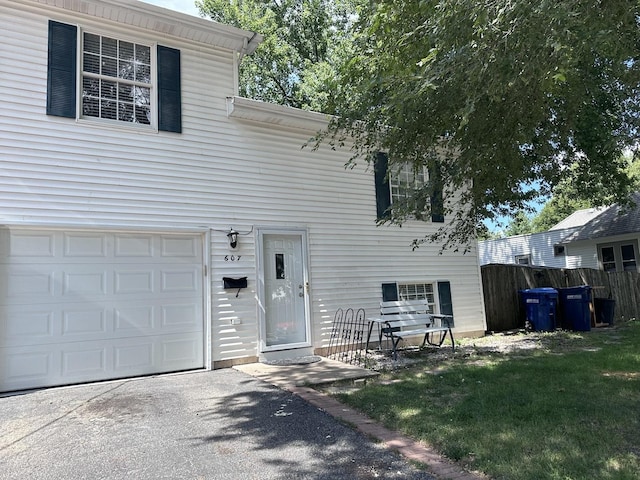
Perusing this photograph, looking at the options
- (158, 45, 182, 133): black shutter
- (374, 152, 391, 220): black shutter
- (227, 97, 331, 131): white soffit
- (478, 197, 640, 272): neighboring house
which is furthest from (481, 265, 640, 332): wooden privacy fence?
(158, 45, 182, 133): black shutter

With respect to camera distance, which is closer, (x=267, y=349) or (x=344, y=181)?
(x=267, y=349)

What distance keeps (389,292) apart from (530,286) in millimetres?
5175

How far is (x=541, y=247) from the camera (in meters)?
20.8

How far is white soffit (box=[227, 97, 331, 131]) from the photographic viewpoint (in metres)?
7.32

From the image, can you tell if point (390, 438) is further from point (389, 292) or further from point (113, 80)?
point (113, 80)

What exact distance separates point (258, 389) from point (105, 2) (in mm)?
5905

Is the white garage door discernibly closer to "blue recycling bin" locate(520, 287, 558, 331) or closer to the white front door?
the white front door

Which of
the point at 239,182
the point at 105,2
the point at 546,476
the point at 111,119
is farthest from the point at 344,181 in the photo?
the point at 546,476

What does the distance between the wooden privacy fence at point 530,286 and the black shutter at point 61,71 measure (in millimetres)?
9301

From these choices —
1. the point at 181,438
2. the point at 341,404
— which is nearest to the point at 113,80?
the point at 181,438

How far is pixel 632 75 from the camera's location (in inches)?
169

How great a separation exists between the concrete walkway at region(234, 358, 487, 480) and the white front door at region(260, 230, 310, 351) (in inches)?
24.9

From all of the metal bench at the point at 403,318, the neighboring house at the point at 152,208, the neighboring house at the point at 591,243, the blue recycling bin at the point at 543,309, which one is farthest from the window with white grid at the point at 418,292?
the neighboring house at the point at 591,243

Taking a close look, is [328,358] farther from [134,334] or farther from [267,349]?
[134,334]
